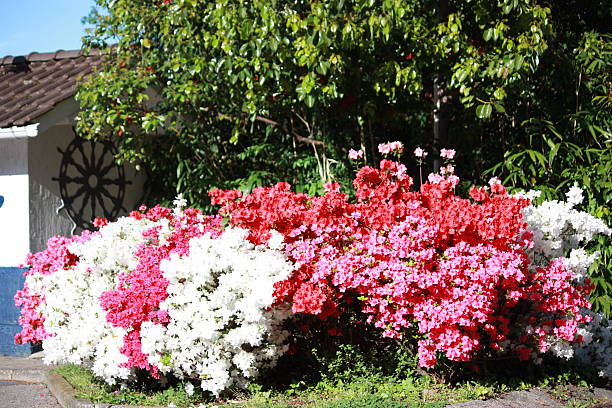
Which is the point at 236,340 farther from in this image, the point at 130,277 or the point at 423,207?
the point at 423,207

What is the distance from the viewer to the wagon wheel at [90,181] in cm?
918

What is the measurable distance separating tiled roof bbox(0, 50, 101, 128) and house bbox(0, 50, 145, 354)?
0.6 inches

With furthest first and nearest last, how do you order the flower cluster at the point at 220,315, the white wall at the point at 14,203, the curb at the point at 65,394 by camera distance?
the white wall at the point at 14,203
the curb at the point at 65,394
the flower cluster at the point at 220,315

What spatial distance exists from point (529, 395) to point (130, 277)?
3.12m

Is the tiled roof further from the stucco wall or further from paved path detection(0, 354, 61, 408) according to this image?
paved path detection(0, 354, 61, 408)

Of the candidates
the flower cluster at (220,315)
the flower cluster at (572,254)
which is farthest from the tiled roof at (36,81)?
the flower cluster at (572,254)

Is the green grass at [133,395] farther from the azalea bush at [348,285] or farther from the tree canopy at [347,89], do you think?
the tree canopy at [347,89]

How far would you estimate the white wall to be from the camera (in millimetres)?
8484

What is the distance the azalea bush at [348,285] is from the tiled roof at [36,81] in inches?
116

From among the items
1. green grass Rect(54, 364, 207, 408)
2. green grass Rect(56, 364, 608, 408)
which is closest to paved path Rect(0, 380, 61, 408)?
green grass Rect(54, 364, 207, 408)

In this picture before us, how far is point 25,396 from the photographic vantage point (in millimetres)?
6520

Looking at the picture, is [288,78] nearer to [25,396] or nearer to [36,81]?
[36,81]

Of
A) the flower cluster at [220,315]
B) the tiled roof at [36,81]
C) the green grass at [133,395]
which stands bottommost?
the green grass at [133,395]

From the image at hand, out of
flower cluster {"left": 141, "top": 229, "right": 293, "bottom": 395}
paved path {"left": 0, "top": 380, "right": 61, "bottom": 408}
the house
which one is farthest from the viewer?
the house
